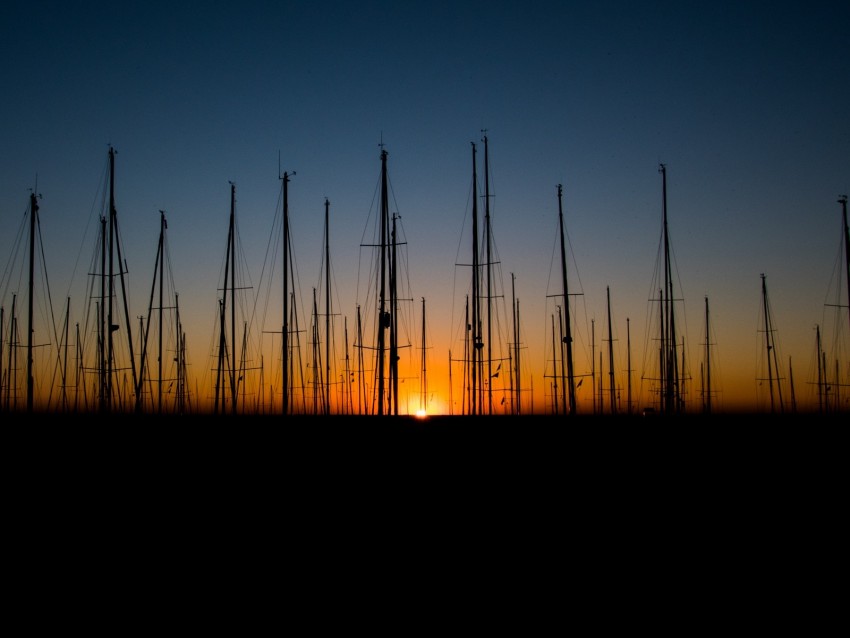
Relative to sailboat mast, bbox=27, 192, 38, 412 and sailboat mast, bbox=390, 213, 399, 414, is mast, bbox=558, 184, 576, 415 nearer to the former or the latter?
→ sailboat mast, bbox=390, 213, 399, 414

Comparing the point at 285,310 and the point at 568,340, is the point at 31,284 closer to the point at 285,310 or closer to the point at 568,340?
the point at 285,310

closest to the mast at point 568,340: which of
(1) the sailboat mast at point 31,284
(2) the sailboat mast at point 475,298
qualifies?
(2) the sailboat mast at point 475,298

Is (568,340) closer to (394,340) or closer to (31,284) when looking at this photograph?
(394,340)

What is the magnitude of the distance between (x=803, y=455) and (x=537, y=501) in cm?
1133

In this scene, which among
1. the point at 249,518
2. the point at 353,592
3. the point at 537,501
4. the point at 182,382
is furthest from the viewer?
the point at 182,382

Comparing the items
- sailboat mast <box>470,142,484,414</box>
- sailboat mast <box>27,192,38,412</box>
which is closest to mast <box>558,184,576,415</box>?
sailboat mast <box>470,142,484,414</box>

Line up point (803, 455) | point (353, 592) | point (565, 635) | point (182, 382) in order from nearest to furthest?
point (565, 635) → point (353, 592) → point (803, 455) → point (182, 382)

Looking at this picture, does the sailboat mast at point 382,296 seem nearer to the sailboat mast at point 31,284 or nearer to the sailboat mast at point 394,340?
the sailboat mast at point 394,340

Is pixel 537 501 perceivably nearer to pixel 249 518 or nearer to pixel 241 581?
pixel 249 518

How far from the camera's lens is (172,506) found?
16.8 metres

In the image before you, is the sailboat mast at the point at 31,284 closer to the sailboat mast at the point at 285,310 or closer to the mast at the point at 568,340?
the sailboat mast at the point at 285,310

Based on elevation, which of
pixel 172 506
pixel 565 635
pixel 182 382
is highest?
pixel 182 382

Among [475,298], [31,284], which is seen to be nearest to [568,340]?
[475,298]

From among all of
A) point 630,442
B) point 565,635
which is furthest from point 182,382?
point 565,635
